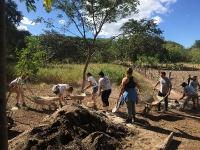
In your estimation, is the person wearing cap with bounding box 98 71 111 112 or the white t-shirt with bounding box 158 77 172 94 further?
the white t-shirt with bounding box 158 77 172 94

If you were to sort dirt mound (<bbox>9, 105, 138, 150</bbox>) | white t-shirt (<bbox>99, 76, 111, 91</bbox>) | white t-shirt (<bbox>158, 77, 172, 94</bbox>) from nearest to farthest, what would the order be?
dirt mound (<bbox>9, 105, 138, 150</bbox>) → white t-shirt (<bbox>99, 76, 111, 91</bbox>) → white t-shirt (<bbox>158, 77, 172, 94</bbox>)

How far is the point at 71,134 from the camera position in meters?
4.58

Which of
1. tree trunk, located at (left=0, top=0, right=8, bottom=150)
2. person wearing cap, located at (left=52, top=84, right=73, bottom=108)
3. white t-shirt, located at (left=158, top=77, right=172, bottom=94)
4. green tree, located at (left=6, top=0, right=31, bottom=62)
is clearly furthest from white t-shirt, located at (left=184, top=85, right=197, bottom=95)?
green tree, located at (left=6, top=0, right=31, bottom=62)

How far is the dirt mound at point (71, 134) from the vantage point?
4.29m

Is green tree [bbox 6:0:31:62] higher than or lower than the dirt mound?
higher

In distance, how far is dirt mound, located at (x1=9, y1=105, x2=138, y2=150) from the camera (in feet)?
14.1

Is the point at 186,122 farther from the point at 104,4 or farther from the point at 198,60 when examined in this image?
the point at 198,60

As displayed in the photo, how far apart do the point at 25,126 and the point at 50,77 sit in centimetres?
818

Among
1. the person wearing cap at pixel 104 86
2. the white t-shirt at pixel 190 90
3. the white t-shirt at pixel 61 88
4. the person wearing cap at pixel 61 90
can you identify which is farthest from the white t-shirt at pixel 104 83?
the white t-shirt at pixel 190 90

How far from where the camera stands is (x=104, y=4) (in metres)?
10.6

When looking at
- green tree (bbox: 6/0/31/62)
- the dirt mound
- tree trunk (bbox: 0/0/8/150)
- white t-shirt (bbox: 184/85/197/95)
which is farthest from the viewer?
green tree (bbox: 6/0/31/62)

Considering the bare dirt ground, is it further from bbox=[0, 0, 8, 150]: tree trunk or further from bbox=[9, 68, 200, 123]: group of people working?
bbox=[0, 0, 8, 150]: tree trunk

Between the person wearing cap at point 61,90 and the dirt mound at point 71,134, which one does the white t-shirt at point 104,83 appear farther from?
the dirt mound at point 71,134

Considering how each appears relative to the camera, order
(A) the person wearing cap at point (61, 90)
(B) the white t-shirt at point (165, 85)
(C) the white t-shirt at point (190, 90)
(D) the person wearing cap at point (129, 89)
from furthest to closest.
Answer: (C) the white t-shirt at point (190, 90)
(B) the white t-shirt at point (165, 85)
(A) the person wearing cap at point (61, 90)
(D) the person wearing cap at point (129, 89)
